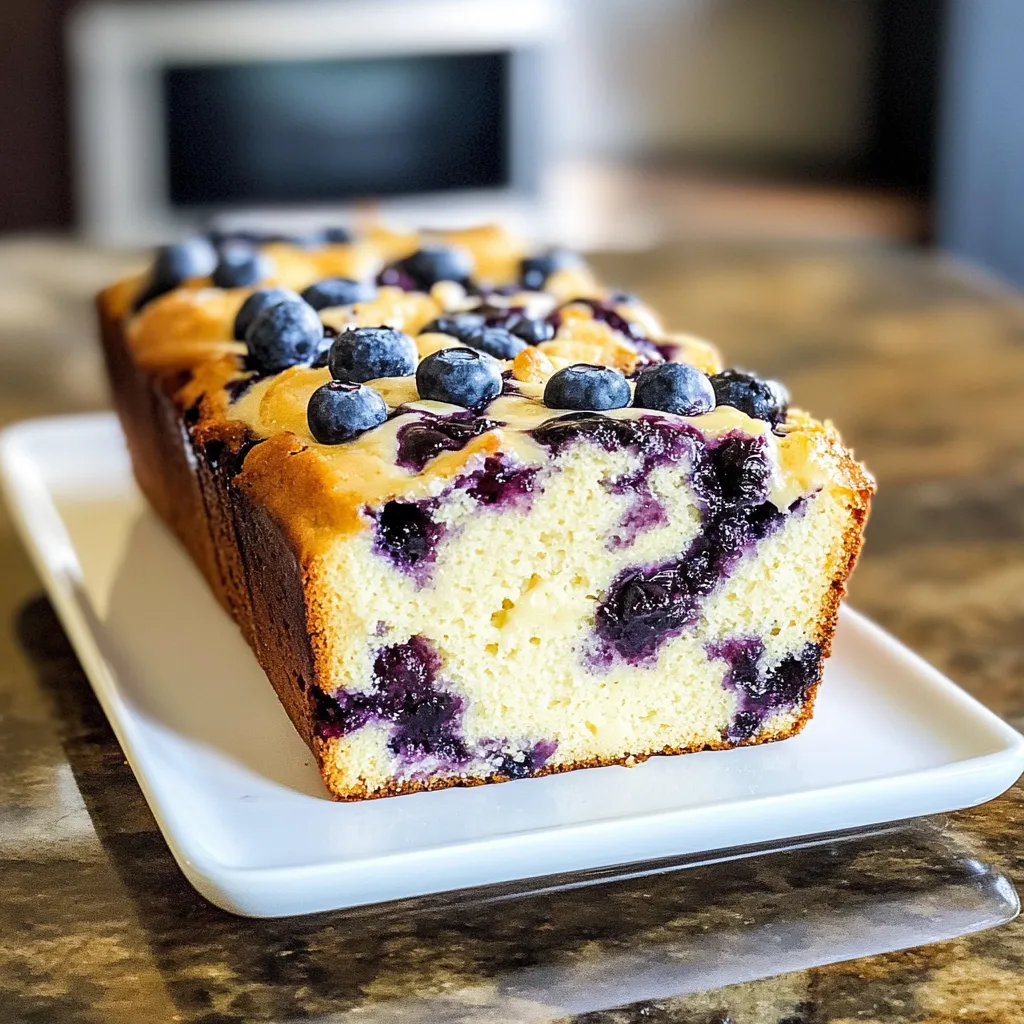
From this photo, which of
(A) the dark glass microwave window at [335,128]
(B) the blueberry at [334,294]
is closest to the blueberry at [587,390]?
(B) the blueberry at [334,294]

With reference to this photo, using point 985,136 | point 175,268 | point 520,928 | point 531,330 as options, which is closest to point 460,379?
point 531,330

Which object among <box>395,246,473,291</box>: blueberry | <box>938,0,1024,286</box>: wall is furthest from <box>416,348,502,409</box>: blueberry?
<box>938,0,1024,286</box>: wall

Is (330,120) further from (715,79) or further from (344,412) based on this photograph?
(344,412)

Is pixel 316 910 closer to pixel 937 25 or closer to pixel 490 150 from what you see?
pixel 490 150

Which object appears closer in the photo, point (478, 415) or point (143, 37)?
point (478, 415)

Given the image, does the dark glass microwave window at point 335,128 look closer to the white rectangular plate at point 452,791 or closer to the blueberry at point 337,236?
the blueberry at point 337,236

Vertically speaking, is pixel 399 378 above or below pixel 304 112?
above

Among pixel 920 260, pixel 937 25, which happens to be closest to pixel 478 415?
pixel 920 260
